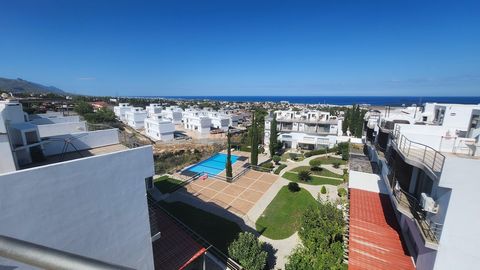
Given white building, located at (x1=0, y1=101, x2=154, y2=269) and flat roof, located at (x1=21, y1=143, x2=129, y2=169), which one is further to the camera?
flat roof, located at (x1=21, y1=143, x2=129, y2=169)

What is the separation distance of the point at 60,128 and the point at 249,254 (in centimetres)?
1229

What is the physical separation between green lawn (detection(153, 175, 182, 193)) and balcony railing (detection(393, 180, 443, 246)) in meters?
20.1

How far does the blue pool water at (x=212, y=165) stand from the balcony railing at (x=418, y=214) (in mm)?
22300

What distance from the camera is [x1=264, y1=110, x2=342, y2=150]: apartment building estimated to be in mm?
39812

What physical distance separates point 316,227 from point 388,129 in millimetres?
9494

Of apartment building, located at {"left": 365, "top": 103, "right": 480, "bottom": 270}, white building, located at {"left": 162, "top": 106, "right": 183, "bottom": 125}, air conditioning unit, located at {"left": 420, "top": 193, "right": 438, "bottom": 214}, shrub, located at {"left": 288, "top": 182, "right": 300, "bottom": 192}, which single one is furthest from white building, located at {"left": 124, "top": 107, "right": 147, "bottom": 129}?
air conditioning unit, located at {"left": 420, "top": 193, "right": 438, "bottom": 214}

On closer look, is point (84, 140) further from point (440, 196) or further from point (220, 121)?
point (220, 121)

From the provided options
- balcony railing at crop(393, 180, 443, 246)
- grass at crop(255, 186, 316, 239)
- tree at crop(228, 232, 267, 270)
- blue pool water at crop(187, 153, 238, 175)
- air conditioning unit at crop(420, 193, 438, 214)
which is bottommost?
blue pool water at crop(187, 153, 238, 175)

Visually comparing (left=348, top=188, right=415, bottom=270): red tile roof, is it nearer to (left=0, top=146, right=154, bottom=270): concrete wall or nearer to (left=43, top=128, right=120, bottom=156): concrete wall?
(left=0, top=146, right=154, bottom=270): concrete wall

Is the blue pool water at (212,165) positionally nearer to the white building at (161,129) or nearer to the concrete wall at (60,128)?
the white building at (161,129)

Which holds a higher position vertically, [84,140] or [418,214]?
[84,140]

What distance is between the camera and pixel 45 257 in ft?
3.63

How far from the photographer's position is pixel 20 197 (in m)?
6.25

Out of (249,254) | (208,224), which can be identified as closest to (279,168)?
(208,224)
